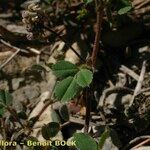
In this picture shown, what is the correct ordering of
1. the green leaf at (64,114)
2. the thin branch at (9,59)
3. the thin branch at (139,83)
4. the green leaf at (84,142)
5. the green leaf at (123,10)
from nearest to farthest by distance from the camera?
the green leaf at (84,142) < the green leaf at (123,10) < the green leaf at (64,114) < the thin branch at (139,83) < the thin branch at (9,59)

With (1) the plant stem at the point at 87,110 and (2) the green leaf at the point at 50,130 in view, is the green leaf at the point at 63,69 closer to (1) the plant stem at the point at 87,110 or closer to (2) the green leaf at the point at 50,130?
(1) the plant stem at the point at 87,110

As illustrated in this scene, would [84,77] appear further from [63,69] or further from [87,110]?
[87,110]

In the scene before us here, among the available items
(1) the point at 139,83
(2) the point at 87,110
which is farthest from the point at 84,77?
(1) the point at 139,83

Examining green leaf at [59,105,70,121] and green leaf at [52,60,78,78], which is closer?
green leaf at [52,60,78,78]

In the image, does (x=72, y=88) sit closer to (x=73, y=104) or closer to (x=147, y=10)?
(x=73, y=104)

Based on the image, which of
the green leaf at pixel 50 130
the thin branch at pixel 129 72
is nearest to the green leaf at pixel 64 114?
the green leaf at pixel 50 130

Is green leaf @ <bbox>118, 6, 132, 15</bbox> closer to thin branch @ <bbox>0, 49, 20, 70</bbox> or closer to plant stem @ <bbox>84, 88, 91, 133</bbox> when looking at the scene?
plant stem @ <bbox>84, 88, 91, 133</bbox>

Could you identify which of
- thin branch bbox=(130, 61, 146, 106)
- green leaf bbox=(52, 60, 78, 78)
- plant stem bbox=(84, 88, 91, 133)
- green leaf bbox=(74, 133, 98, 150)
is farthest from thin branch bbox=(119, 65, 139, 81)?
green leaf bbox=(74, 133, 98, 150)
